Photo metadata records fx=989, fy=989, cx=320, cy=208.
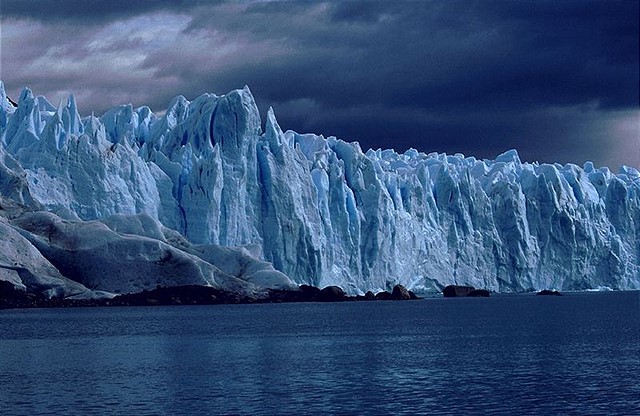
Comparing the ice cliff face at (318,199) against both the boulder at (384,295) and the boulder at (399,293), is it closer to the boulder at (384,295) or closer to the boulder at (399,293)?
the boulder at (384,295)

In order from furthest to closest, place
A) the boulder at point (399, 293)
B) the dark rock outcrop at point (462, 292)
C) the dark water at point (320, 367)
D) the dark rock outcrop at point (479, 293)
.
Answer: the dark rock outcrop at point (479, 293)
the dark rock outcrop at point (462, 292)
the boulder at point (399, 293)
the dark water at point (320, 367)

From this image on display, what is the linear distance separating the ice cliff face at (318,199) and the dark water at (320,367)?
32.7 meters

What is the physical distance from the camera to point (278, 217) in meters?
112

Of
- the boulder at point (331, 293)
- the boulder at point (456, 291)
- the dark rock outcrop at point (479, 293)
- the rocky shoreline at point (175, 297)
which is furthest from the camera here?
the dark rock outcrop at point (479, 293)

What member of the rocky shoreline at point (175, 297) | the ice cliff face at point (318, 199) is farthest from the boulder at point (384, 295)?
the rocky shoreline at point (175, 297)

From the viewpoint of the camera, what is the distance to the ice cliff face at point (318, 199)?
10719cm

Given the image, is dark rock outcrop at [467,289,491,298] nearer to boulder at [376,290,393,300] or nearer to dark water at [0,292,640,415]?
boulder at [376,290,393,300]

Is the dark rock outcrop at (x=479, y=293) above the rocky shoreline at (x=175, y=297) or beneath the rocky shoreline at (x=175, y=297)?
above

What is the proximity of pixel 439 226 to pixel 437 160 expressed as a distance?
20907 mm

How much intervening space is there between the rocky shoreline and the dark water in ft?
59.4

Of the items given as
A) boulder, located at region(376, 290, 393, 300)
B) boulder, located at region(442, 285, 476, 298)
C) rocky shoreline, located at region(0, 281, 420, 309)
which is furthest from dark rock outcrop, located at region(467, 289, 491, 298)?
rocky shoreline, located at region(0, 281, 420, 309)

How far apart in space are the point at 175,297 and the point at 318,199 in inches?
925

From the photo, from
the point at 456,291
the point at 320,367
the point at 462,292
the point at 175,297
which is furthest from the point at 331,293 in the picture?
the point at 320,367

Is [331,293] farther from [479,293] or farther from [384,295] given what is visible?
[479,293]
